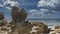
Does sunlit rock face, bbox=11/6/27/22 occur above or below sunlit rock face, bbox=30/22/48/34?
above

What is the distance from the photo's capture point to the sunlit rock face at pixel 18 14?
5.04 metres

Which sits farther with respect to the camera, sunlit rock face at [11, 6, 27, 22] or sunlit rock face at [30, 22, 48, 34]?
sunlit rock face at [30, 22, 48, 34]

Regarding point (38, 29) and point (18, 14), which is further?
point (38, 29)

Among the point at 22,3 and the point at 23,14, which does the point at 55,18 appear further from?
the point at 23,14

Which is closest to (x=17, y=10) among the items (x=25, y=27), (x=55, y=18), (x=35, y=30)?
(x=25, y=27)

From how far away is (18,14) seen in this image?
5.06 m

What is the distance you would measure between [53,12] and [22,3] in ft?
5.31

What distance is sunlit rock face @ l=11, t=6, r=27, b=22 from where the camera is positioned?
16.5 ft

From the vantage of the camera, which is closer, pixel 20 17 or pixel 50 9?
pixel 20 17

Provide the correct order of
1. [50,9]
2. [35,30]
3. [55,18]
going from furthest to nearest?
[50,9], [55,18], [35,30]

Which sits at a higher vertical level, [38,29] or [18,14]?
[18,14]

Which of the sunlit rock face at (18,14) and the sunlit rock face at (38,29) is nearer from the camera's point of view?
the sunlit rock face at (18,14)

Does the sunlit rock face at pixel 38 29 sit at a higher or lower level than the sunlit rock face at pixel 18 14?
lower

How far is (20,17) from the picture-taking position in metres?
5.14
